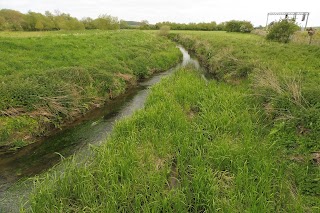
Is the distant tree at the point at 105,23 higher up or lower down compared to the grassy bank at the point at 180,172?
higher up

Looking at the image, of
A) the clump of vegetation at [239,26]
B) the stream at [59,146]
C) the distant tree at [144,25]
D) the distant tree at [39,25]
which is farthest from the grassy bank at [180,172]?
the distant tree at [144,25]

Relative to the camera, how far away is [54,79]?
1129 centimetres

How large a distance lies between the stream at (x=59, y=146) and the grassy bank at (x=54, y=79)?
55 cm

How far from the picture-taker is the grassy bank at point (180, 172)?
16.4 feet

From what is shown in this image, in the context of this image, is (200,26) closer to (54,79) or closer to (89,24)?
(89,24)

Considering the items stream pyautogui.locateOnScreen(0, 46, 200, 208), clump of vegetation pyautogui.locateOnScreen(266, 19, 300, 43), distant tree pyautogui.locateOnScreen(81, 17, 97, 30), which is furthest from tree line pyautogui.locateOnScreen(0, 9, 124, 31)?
clump of vegetation pyautogui.locateOnScreen(266, 19, 300, 43)

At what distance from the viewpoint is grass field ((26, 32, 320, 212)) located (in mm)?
5035

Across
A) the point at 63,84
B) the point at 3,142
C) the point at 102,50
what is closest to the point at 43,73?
the point at 63,84

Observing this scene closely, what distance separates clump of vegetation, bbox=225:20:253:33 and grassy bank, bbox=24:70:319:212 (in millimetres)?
50873

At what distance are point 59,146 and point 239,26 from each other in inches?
2280

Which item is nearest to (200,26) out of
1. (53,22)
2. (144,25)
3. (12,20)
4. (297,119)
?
(144,25)

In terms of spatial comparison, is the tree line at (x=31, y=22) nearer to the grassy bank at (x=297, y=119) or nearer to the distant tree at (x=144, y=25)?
the grassy bank at (x=297, y=119)

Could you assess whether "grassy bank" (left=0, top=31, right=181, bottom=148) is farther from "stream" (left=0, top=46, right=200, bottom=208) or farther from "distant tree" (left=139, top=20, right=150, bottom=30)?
"distant tree" (left=139, top=20, right=150, bottom=30)

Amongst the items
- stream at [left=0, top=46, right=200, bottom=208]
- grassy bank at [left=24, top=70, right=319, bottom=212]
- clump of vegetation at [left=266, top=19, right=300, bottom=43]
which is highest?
clump of vegetation at [left=266, top=19, right=300, bottom=43]
